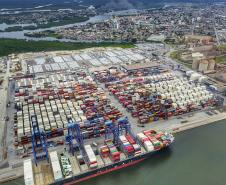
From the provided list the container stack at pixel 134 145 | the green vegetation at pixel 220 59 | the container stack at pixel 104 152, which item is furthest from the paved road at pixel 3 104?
the green vegetation at pixel 220 59

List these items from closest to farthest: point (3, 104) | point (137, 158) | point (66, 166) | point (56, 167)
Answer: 1. point (56, 167)
2. point (66, 166)
3. point (137, 158)
4. point (3, 104)

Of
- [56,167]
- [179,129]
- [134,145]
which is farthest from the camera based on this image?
[179,129]

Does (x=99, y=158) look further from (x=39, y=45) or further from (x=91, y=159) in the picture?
(x=39, y=45)

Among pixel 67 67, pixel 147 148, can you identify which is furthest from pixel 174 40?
pixel 147 148

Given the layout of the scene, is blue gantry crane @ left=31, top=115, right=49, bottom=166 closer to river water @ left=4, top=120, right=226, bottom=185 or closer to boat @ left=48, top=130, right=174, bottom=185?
river water @ left=4, top=120, right=226, bottom=185

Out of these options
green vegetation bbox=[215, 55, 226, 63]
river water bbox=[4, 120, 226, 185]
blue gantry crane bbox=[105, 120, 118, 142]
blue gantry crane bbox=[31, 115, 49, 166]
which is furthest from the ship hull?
green vegetation bbox=[215, 55, 226, 63]

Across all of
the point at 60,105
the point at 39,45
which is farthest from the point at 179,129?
the point at 39,45
